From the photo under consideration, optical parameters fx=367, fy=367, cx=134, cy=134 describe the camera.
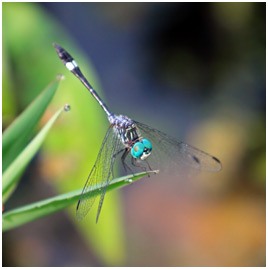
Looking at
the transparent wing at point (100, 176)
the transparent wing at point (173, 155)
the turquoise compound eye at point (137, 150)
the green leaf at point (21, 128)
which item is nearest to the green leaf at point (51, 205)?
the transparent wing at point (100, 176)

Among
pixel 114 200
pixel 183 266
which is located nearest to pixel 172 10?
pixel 114 200

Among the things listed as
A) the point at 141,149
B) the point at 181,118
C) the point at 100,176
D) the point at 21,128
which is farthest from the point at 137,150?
the point at 181,118

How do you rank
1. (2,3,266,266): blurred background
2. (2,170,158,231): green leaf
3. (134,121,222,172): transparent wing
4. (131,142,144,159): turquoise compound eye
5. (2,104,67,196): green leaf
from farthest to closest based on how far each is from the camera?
(2,3,266,266): blurred background, (134,121,222,172): transparent wing, (131,142,144,159): turquoise compound eye, (2,104,67,196): green leaf, (2,170,158,231): green leaf

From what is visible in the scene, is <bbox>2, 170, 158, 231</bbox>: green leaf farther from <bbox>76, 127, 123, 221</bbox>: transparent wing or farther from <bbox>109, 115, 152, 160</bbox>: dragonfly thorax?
<bbox>109, 115, 152, 160</bbox>: dragonfly thorax

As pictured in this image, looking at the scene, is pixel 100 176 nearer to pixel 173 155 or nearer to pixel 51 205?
pixel 51 205

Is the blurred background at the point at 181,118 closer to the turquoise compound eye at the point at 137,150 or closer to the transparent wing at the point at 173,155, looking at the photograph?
the transparent wing at the point at 173,155

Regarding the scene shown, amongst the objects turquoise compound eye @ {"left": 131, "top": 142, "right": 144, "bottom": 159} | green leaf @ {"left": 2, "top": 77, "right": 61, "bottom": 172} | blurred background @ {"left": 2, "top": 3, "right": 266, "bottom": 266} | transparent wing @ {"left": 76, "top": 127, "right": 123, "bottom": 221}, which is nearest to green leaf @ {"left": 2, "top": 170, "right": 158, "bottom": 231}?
transparent wing @ {"left": 76, "top": 127, "right": 123, "bottom": 221}

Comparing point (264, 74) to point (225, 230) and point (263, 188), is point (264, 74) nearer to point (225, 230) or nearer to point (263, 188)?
point (263, 188)
